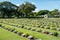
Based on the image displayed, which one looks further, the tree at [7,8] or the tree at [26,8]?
the tree at [7,8]

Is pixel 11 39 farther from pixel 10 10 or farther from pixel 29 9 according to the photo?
pixel 10 10

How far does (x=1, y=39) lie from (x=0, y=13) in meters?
59.1

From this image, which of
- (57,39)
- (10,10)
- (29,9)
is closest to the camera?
(57,39)

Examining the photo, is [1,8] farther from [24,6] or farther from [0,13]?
[24,6]

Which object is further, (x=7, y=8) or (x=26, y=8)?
(x=7, y=8)

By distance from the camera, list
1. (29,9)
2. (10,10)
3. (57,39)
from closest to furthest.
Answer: (57,39)
(29,9)
(10,10)

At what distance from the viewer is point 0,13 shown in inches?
2657

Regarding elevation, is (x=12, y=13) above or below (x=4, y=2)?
below

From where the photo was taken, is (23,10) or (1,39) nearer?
(1,39)

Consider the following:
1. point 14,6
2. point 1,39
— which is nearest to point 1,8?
point 14,6

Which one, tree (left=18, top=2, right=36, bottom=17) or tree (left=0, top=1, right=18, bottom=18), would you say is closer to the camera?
tree (left=18, top=2, right=36, bottom=17)

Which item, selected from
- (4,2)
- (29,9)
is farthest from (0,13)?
(29,9)

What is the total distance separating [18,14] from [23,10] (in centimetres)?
591

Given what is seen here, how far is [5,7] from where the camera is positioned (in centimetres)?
7006
